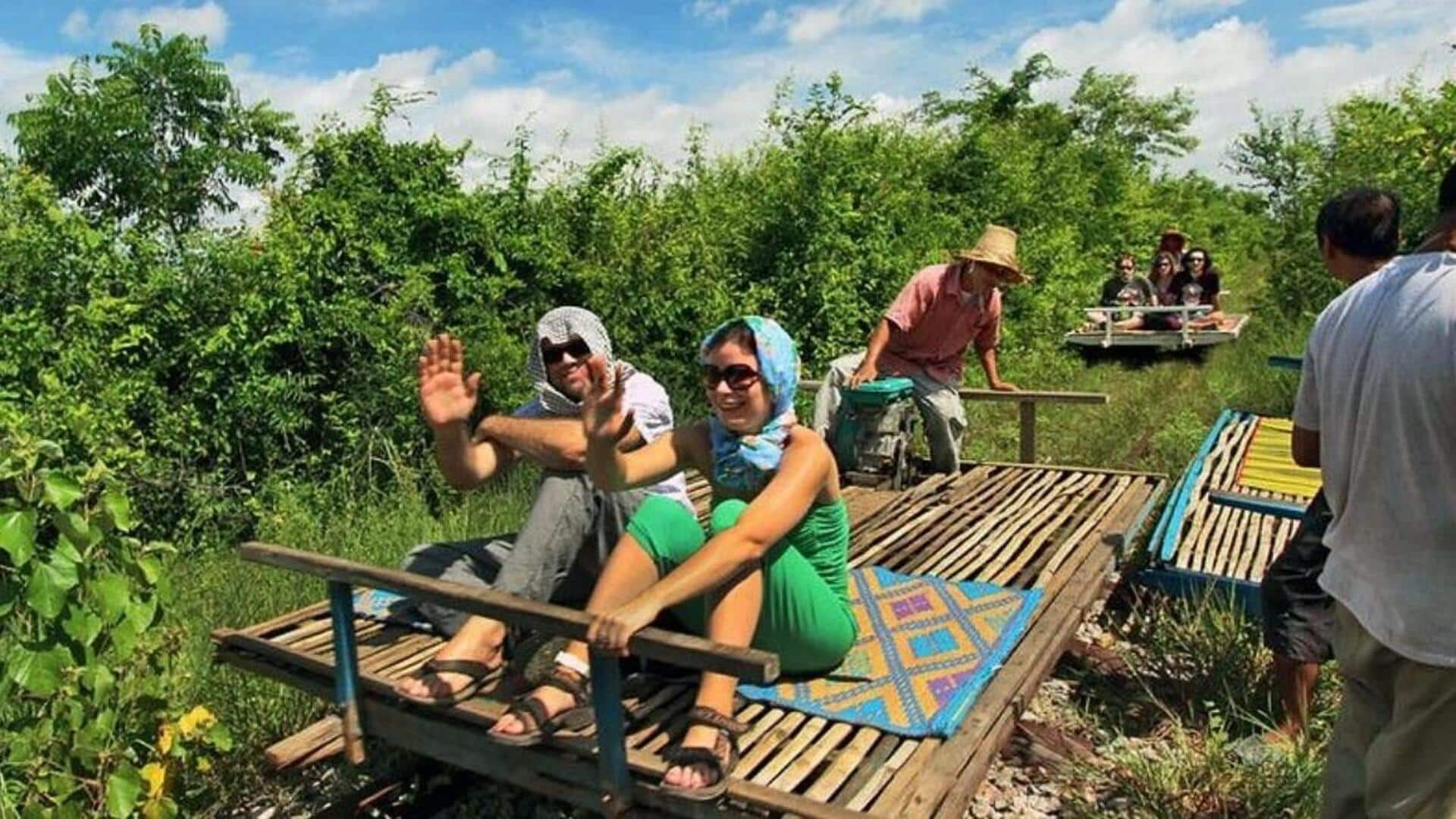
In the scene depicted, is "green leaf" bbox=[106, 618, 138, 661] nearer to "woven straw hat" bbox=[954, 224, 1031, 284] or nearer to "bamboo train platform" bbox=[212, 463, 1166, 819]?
"bamboo train platform" bbox=[212, 463, 1166, 819]

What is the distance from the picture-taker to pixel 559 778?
9.08 ft

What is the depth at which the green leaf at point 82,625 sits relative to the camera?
2.42 m

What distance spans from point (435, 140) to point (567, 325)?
4357 millimetres

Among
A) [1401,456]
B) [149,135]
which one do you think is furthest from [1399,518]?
[149,135]

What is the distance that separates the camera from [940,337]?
6.15 metres

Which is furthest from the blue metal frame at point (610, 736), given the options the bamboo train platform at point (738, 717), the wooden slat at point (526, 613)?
the wooden slat at point (526, 613)

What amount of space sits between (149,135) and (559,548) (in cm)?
685

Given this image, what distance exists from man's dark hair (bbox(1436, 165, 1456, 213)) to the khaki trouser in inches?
32.1

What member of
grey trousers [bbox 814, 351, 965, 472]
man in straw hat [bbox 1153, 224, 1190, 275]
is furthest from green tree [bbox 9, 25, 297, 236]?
man in straw hat [bbox 1153, 224, 1190, 275]

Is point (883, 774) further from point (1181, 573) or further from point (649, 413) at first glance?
point (1181, 573)

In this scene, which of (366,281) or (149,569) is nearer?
(149,569)

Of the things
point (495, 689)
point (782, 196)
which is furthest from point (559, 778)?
point (782, 196)

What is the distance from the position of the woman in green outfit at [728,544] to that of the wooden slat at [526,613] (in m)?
0.11

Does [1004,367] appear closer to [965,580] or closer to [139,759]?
[965,580]
